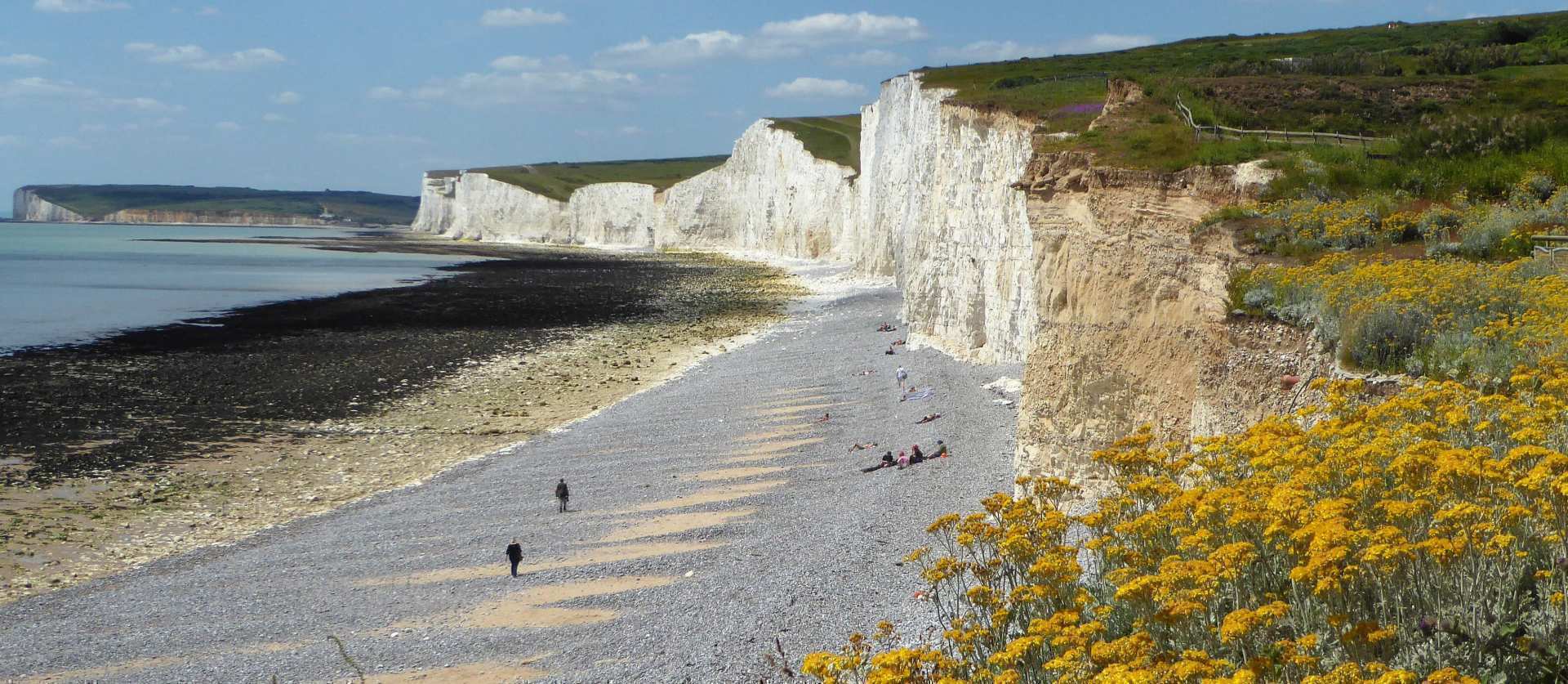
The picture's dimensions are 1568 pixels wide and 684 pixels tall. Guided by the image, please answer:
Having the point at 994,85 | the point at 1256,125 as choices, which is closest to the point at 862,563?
the point at 1256,125

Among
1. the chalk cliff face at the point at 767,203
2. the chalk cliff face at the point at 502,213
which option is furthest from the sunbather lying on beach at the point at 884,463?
the chalk cliff face at the point at 502,213

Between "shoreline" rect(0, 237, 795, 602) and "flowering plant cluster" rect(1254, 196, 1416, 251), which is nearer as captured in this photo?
"flowering plant cluster" rect(1254, 196, 1416, 251)

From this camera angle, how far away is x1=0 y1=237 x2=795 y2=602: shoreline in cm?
1816

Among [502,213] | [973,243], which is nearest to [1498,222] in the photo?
[973,243]

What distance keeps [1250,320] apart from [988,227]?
19908 mm

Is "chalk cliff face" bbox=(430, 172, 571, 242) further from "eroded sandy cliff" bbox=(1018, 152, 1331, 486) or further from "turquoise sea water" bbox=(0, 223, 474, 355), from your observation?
"eroded sandy cliff" bbox=(1018, 152, 1331, 486)

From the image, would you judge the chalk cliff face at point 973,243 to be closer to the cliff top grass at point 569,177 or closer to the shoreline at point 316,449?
the shoreline at point 316,449

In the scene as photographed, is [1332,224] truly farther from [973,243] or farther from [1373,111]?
[973,243]

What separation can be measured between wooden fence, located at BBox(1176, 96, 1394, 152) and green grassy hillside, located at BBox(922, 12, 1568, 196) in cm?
31

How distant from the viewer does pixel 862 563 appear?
13758 millimetres

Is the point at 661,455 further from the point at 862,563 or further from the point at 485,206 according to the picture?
the point at 485,206

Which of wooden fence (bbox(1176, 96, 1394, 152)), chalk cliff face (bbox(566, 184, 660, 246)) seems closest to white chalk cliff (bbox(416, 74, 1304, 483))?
wooden fence (bbox(1176, 96, 1394, 152))

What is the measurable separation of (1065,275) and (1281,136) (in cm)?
815

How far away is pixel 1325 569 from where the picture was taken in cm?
474
